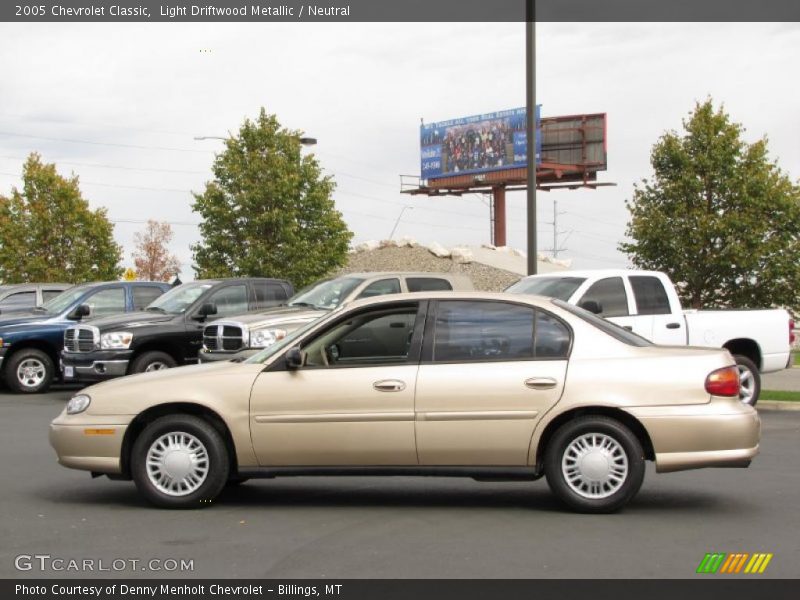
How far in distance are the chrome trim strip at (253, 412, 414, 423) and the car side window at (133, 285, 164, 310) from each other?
12.7 metres

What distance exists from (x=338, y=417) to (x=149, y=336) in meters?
9.47

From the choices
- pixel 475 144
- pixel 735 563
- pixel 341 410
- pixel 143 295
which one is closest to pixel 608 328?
pixel 341 410

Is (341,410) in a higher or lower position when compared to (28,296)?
lower

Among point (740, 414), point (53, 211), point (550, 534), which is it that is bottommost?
point (550, 534)

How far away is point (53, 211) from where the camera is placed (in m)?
46.4

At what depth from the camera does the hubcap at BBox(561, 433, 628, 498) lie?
7688mm

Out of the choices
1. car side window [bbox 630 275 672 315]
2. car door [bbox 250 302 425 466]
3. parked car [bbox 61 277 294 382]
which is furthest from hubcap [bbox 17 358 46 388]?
car door [bbox 250 302 425 466]

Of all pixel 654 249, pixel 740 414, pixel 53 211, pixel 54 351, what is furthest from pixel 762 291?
pixel 53 211

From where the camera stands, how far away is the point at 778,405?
16.1m

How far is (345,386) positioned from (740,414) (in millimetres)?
2769

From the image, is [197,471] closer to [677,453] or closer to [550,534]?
[550,534]

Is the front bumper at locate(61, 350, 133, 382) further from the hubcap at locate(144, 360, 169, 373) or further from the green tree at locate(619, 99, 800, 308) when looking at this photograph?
the green tree at locate(619, 99, 800, 308)

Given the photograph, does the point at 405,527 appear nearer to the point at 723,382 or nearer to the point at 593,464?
the point at 593,464

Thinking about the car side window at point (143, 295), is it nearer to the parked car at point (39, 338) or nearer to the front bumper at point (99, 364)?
the parked car at point (39, 338)
